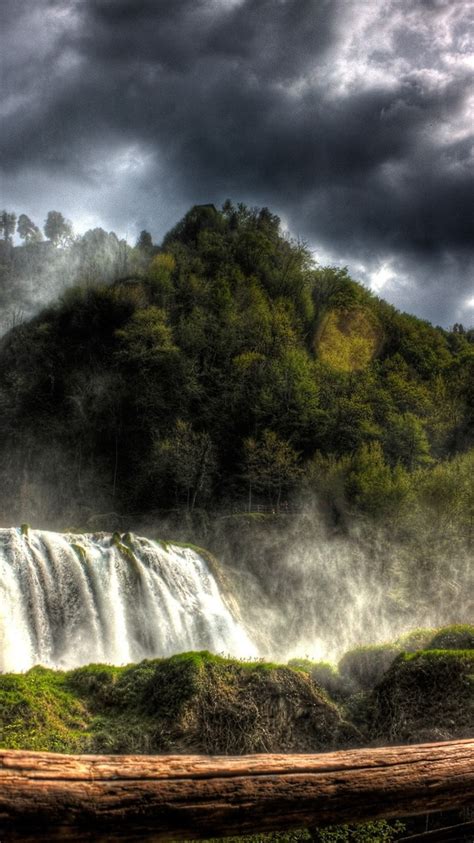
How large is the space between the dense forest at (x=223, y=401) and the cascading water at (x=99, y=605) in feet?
45.1

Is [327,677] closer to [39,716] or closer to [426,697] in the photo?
[426,697]

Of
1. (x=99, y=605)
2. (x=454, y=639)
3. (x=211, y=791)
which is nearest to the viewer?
(x=211, y=791)

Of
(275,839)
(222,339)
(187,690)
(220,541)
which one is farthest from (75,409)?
(275,839)

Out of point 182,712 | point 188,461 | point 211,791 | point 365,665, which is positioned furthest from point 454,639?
point 188,461

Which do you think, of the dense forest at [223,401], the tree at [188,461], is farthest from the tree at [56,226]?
the tree at [188,461]

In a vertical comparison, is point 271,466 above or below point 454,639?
above

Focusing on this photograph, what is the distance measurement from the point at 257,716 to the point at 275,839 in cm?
446

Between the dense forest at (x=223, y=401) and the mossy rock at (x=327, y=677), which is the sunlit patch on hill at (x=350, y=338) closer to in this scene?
the dense forest at (x=223, y=401)

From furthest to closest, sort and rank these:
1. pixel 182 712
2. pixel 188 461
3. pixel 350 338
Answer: pixel 350 338
pixel 188 461
pixel 182 712

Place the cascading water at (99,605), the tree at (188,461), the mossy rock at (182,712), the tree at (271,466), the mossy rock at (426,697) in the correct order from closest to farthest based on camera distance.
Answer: the mossy rock at (182,712), the mossy rock at (426,697), the cascading water at (99,605), the tree at (271,466), the tree at (188,461)

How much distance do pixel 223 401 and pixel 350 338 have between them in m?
21.6

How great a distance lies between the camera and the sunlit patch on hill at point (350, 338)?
60.5 meters

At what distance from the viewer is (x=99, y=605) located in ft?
69.3

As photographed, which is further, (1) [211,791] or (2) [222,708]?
(2) [222,708]
